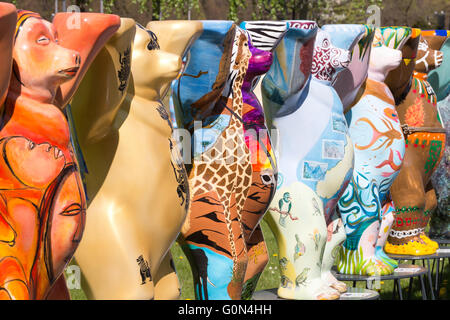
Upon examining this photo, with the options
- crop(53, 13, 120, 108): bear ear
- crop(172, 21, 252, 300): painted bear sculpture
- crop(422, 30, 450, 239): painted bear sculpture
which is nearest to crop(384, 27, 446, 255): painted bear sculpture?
crop(422, 30, 450, 239): painted bear sculpture

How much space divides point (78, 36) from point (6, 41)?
264 mm

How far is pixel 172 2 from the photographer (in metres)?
11.4

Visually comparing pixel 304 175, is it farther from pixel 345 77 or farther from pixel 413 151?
pixel 413 151

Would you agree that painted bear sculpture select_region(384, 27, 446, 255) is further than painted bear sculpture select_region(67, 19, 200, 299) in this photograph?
Yes

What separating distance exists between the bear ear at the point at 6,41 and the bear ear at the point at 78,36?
0.20 meters

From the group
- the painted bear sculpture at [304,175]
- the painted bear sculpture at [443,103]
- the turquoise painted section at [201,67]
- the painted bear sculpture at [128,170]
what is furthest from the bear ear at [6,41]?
the painted bear sculpture at [443,103]

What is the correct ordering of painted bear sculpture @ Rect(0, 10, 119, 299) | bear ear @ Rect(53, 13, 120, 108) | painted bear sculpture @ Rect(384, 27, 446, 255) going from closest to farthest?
painted bear sculpture @ Rect(0, 10, 119, 299)
bear ear @ Rect(53, 13, 120, 108)
painted bear sculpture @ Rect(384, 27, 446, 255)

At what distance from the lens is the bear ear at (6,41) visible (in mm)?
1310

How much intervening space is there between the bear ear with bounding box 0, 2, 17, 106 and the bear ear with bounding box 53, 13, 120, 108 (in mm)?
203

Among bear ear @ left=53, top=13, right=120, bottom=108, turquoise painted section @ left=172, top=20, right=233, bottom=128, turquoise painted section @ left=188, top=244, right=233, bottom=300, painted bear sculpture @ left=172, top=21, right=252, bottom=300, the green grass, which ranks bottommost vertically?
the green grass

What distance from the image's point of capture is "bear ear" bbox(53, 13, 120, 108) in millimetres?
1572

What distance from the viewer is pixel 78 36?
5.19 feet

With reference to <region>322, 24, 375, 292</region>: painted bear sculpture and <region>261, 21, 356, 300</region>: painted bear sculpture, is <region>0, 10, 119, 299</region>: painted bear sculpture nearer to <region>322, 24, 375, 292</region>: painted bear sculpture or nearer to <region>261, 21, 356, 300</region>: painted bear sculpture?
<region>261, 21, 356, 300</region>: painted bear sculpture
